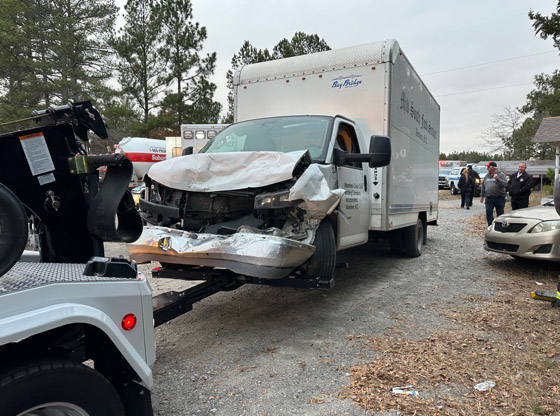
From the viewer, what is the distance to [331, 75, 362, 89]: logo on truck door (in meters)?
5.87

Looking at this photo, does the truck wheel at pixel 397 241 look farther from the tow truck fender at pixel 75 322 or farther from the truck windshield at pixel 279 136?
the tow truck fender at pixel 75 322

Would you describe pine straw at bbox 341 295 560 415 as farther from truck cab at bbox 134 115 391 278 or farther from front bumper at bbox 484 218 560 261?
front bumper at bbox 484 218 560 261

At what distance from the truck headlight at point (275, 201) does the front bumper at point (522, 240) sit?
4706mm

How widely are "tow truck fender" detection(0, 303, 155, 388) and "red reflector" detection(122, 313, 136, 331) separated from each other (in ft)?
0.09

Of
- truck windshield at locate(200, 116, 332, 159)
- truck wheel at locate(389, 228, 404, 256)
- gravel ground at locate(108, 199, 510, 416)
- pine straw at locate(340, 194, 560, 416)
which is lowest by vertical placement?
gravel ground at locate(108, 199, 510, 416)

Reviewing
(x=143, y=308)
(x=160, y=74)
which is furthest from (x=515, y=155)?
(x=143, y=308)

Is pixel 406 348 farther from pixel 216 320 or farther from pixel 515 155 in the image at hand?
pixel 515 155

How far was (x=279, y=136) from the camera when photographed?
4902 millimetres

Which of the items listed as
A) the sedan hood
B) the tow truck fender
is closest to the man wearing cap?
the sedan hood

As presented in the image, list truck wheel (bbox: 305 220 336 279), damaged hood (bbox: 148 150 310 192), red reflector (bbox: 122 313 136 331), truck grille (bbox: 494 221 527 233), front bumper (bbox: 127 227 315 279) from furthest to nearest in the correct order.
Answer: truck grille (bbox: 494 221 527 233), truck wheel (bbox: 305 220 336 279), damaged hood (bbox: 148 150 310 192), front bumper (bbox: 127 227 315 279), red reflector (bbox: 122 313 136 331)

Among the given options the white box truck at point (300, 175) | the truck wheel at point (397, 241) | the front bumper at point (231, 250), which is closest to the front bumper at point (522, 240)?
the white box truck at point (300, 175)

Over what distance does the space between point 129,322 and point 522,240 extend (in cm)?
643

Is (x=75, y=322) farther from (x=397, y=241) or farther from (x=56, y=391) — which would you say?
(x=397, y=241)

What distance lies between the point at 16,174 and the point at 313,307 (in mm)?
3608
